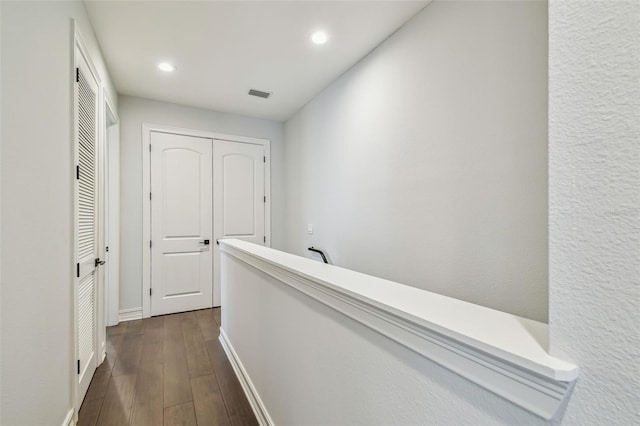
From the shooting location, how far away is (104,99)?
2.58m

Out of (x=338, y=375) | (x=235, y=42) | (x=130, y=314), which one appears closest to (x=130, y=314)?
(x=130, y=314)

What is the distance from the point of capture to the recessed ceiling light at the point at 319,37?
2.28 meters

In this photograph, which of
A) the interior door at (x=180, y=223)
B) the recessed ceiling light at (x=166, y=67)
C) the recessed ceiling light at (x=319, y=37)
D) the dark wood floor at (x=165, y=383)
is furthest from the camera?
the interior door at (x=180, y=223)

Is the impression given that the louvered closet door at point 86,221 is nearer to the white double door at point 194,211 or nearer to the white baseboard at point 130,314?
the white baseboard at point 130,314

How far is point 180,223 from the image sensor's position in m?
3.67

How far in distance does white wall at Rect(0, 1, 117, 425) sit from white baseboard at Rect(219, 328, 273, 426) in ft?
3.16

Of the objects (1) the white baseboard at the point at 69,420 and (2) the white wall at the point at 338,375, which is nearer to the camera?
(2) the white wall at the point at 338,375

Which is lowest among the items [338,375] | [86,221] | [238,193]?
[338,375]

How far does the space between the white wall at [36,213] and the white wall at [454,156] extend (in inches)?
80.8

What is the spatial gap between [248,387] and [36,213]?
1529 millimetres

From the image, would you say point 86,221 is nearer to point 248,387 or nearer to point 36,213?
point 36,213

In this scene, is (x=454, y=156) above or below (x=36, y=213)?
above

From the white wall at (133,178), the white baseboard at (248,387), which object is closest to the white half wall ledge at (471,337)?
the white baseboard at (248,387)

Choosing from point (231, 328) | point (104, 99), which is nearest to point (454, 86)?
point (231, 328)
